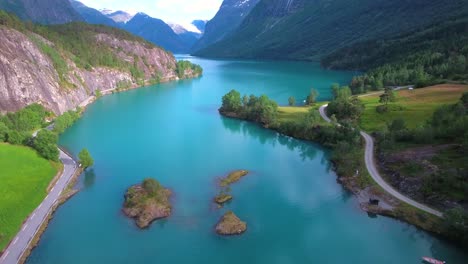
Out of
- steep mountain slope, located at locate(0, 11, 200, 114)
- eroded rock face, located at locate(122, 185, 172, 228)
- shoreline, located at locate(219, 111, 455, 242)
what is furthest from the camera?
steep mountain slope, located at locate(0, 11, 200, 114)

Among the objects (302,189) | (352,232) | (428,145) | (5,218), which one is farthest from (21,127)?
(428,145)

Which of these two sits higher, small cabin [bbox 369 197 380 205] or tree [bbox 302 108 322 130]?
tree [bbox 302 108 322 130]

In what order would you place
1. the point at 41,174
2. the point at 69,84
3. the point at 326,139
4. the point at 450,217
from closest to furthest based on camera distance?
the point at 450,217 < the point at 41,174 < the point at 326,139 < the point at 69,84

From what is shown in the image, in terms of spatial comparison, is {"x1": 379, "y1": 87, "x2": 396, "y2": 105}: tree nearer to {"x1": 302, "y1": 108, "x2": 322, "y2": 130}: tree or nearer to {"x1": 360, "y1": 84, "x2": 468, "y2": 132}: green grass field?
{"x1": 360, "y1": 84, "x2": 468, "y2": 132}: green grass field

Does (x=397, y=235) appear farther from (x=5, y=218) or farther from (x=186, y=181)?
(x=5, y=218)

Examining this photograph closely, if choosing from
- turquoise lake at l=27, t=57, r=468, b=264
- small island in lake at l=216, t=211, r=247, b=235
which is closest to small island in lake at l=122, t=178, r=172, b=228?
turquoise lake at l=27, t=57, r=468, b=264

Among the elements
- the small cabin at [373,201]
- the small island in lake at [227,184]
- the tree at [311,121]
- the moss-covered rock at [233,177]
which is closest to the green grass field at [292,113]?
the tree at [311,121]

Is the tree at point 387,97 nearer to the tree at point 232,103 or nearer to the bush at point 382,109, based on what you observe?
the bush at point 382,109
